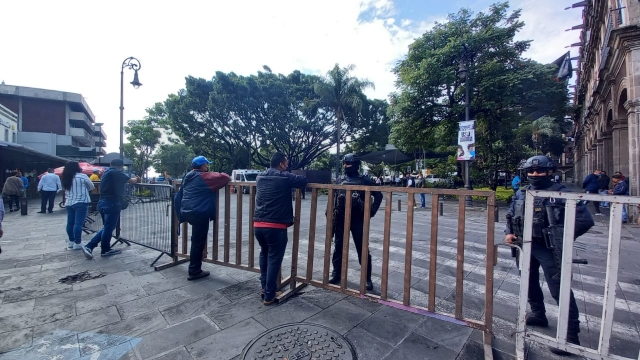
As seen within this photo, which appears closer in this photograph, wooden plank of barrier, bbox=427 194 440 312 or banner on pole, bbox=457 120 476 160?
wooden plank of barrier, bbox=427 194 440 312

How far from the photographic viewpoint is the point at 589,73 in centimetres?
1886

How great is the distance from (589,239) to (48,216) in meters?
15.7

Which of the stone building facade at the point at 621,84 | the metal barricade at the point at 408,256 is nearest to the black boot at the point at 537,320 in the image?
the metal barricade at the point at 408,256

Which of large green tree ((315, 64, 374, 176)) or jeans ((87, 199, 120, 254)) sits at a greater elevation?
large green tree ((315, 64, 374, 176))

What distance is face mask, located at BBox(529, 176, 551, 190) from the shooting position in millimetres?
2486

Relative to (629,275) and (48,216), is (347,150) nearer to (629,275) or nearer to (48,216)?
(48,216)

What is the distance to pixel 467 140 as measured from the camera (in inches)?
428

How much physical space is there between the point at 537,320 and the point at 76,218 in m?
6.71

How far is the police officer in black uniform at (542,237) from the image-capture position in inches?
88.1

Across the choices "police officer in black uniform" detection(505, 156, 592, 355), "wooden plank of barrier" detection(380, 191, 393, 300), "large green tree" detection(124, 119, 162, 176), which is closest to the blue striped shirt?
"wooden plank of barrier" detection(380, 191, 393, 300)

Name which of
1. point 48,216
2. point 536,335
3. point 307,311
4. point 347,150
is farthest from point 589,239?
point 347,150

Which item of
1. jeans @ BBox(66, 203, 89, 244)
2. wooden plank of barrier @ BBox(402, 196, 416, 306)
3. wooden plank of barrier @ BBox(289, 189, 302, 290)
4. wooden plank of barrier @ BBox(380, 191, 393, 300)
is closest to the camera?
wooden plank of barrier @ BBox(402, 196, 416, 306)

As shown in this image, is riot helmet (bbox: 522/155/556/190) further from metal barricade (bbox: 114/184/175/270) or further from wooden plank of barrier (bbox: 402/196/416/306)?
metal barricade (bbox: 114/184/175/270)

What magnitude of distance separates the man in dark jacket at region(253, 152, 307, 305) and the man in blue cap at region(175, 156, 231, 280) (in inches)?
38.8
